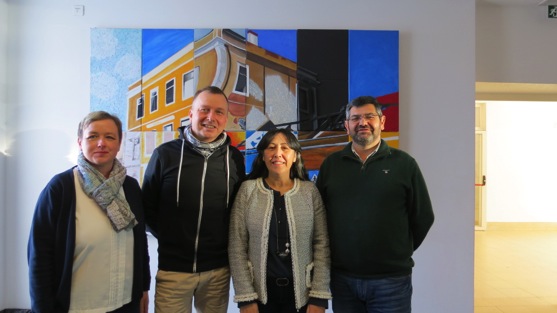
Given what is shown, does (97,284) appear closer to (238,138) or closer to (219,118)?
(219,118)

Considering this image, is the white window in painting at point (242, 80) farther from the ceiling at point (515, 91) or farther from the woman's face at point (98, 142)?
the ceiling at point (515, 91)

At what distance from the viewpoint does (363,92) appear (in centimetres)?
294

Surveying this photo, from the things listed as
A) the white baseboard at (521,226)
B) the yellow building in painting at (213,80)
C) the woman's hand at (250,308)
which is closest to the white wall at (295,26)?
the yellow building in painting at (213,80)

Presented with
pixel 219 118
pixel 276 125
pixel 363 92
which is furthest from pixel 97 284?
pixel 363 92

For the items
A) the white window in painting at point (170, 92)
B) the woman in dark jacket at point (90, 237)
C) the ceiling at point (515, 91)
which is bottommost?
the woman in dark jacket at point (90, 237)

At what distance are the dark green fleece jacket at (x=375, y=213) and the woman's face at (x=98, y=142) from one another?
42.1 inches

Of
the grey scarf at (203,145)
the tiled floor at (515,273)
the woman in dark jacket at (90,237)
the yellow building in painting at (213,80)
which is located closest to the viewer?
the woman in dark jacket at (90,237)

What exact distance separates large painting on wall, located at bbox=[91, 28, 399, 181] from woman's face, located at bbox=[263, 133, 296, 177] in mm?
1248

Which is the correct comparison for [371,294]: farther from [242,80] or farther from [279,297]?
[242,80]

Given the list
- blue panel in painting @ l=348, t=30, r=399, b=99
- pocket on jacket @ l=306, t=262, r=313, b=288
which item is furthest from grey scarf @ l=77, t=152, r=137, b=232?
blue panel in painting @ l=348, t=30, r=399, b=99

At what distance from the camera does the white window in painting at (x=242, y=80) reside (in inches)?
115

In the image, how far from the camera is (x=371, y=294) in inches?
64.8

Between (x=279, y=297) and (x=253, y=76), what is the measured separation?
6.43ft

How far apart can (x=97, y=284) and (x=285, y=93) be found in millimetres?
2081
